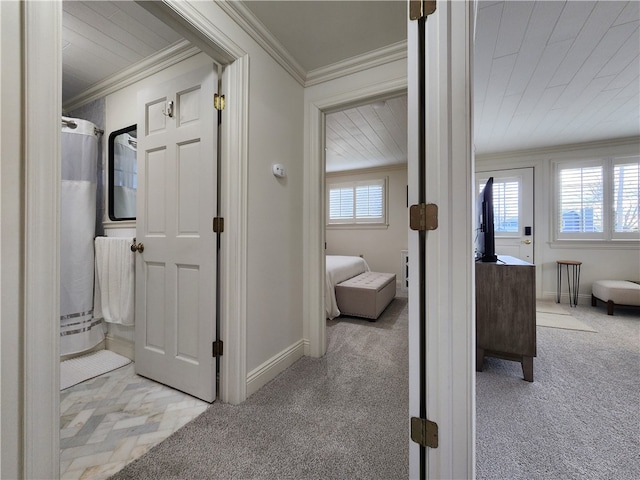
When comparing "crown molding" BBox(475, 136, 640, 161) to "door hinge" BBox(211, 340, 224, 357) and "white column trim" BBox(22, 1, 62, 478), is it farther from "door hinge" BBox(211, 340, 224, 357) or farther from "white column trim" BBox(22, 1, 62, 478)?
"white column trim" BBox(22, 1, 62, 478)

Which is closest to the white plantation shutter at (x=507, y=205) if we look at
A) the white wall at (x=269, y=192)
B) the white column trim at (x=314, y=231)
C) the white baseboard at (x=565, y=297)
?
the white baseboard at (x=565, y=297)

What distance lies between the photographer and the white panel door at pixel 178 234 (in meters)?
1.58

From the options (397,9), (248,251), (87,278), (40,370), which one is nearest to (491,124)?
(397,9)

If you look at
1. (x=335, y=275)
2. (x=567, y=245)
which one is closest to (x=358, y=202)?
(x=335, y=275)

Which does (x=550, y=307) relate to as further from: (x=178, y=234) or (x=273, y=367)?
(x=178, y=234)

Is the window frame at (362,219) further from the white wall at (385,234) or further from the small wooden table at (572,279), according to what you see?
the small wooden table at (572,279)

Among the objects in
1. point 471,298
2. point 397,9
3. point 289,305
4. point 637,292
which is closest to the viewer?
point 471,298

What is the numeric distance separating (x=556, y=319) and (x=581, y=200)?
6.57 ft

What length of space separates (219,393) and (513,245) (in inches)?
187

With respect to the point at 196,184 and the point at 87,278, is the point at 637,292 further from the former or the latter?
the point at 87,278

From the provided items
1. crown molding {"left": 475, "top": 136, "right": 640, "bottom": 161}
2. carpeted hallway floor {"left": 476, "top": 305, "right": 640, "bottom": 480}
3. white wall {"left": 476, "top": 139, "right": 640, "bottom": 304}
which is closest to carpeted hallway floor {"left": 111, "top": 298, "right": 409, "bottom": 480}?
carpeted hallway floor {"left": 476, "top": 305, "right": 640, "bottom": 480}

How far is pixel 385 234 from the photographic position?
5.32 meters

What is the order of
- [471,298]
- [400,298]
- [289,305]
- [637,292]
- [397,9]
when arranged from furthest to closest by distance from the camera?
1. [400,298]
2. [637,292]
3. [289,305]
4. [397,9]
5. [471,298]

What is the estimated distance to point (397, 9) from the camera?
157 centimetres
